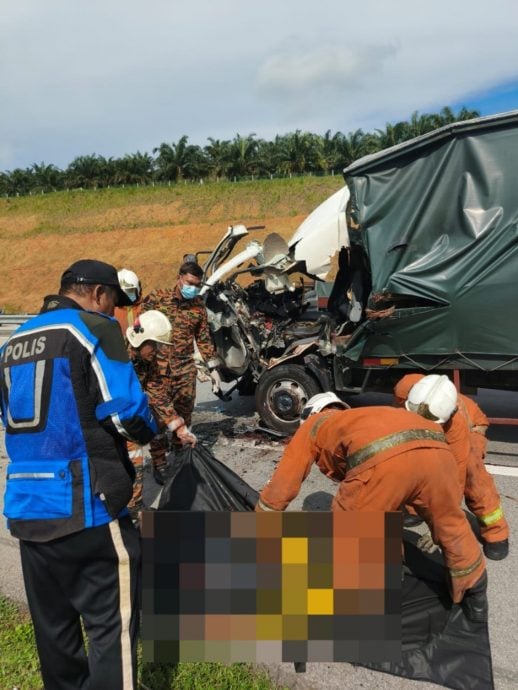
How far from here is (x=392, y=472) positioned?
2.34m

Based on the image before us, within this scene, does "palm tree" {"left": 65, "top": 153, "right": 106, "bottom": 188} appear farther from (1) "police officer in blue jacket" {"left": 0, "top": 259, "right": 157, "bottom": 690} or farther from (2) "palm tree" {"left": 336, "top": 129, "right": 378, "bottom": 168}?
(1) "police officer in blue jacket" {"left": 0, "top": 259, "right": 157, "bottom": 690}

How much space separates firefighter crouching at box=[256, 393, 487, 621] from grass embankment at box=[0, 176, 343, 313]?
30.0 metres

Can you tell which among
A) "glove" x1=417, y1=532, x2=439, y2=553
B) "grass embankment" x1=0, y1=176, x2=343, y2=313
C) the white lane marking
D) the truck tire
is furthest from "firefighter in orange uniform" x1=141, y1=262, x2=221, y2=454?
"grass embankment" x1=0, y1=176, x2=343, y2=313

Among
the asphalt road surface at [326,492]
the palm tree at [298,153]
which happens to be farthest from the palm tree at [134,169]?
the asphalt road surface at [326,492]

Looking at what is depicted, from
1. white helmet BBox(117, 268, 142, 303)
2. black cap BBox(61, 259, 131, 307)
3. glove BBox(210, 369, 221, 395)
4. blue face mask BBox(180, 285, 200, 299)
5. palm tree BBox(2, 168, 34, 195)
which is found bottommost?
glove BBox(210, 369, 221, 395)

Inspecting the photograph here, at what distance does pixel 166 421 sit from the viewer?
13.8 feet

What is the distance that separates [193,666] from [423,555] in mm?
1343

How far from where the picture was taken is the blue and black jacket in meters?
1.83

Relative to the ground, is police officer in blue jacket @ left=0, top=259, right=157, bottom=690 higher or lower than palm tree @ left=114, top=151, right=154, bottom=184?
lower

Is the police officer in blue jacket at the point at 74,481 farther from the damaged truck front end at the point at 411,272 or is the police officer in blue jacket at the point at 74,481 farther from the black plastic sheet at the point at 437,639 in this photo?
the damaged truck front end at the point at 411,272

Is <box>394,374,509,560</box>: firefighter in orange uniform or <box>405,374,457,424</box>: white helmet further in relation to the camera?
<box>394,374,509,560</box>: firefighter in orange uniform

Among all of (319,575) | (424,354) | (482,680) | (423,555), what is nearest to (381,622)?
(319,575)

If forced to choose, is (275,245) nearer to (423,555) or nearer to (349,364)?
(349,364)

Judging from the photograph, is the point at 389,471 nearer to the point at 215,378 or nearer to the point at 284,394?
the point at 284,394
